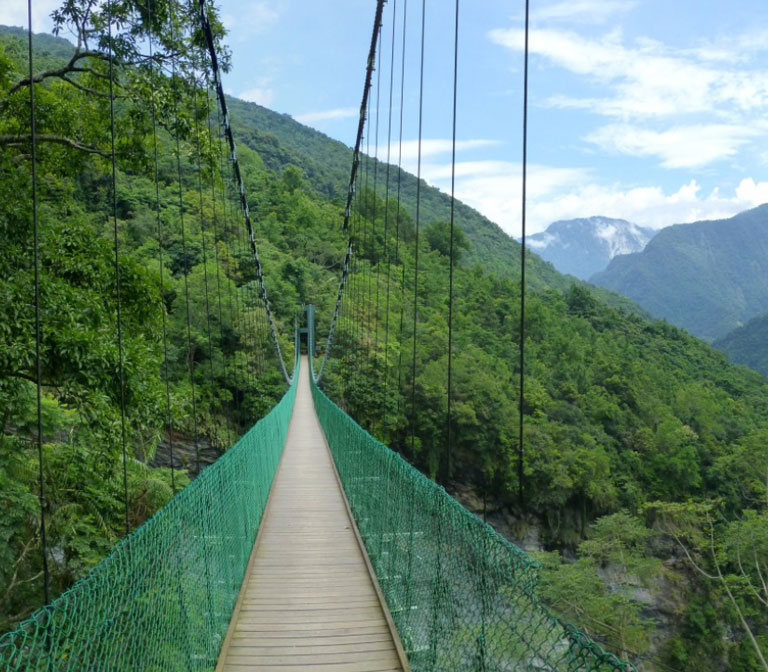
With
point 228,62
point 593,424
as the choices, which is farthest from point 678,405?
point 228,62

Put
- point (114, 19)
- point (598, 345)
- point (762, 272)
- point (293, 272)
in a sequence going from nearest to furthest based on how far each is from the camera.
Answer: point (114, 19) → point (293, 272) → point (598, 345) → point (762, 272)

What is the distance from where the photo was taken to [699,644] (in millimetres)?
17234

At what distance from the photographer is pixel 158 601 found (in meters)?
1.88

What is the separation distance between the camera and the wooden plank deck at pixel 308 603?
2672mm

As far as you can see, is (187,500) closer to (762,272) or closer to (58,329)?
(58,329)

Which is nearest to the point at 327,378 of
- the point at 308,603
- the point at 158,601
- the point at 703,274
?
the point at 308,603

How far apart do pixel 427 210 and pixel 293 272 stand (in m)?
32.2

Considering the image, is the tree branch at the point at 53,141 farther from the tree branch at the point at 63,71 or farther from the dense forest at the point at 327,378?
the tree branch at the point at 63,71

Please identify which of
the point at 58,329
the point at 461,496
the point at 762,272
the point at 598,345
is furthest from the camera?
the point at 762,272

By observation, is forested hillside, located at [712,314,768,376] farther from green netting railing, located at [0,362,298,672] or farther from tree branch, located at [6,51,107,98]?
green netting railing, located at [0,362,298,672]

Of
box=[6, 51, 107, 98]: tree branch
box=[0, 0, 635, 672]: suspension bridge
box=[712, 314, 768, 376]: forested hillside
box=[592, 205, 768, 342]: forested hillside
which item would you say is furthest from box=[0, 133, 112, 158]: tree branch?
box=[592, 205, 768, 342]: forested hillside

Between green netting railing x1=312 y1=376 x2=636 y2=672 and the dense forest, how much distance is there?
55.0 inches

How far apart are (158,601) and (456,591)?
944mm

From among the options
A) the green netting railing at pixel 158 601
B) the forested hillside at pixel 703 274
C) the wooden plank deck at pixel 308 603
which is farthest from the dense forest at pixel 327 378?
the forested hillside at pixel 703 274
